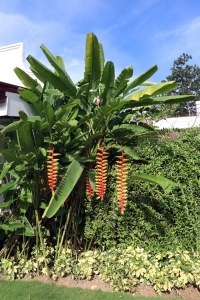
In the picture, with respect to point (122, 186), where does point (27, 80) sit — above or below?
above

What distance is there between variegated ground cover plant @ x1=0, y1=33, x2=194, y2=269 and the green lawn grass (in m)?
0.53

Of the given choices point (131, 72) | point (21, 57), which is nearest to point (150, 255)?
point (131, 72)

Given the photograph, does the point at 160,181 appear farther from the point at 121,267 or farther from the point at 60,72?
the point at 60,72

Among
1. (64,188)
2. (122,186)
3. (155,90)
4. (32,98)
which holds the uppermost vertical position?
(155,90)

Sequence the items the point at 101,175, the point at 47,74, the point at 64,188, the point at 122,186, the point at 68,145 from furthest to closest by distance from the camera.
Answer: the point at 68,145 < the point at 47,74 < the point at 64,188 < the point at 101,175 < the point at 122,186

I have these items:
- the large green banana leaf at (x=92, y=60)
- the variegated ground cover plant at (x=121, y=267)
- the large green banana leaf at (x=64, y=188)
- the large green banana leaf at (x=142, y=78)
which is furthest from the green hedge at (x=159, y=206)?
the large green banana leaf at (x=92, y=60)

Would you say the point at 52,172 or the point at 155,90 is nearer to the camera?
the point at 52,172

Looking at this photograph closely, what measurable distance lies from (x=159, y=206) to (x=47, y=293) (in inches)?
70.2

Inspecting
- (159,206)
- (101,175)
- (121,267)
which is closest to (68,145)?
(101,175)

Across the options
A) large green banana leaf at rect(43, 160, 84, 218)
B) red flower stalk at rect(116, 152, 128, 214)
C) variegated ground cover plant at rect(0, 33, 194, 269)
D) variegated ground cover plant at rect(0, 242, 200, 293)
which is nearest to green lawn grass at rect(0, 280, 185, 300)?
variegated ground cover plant at rect(0, 242, 200, 293)

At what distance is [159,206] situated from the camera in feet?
12.5

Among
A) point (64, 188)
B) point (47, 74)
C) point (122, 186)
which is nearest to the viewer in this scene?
point (122, 186)

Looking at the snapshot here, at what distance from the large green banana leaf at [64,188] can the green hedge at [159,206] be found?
1.77 feet

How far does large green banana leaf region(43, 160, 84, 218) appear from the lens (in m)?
3.40
